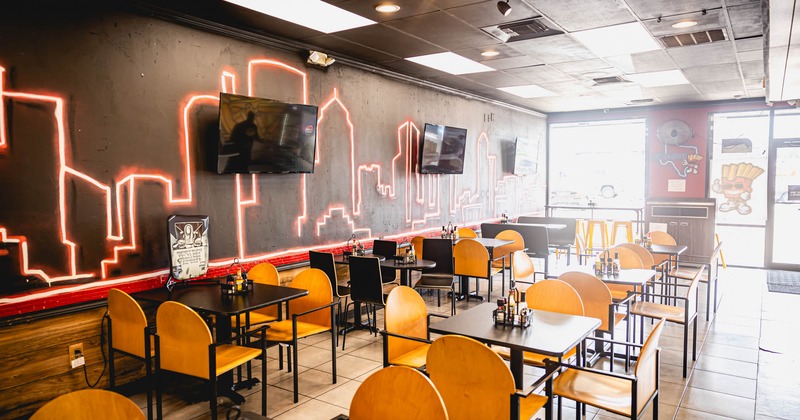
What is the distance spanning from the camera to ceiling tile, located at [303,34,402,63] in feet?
17.0

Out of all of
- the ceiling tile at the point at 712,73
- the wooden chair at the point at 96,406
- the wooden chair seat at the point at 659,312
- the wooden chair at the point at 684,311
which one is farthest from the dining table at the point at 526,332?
the ceiling tile at the point at 712,73

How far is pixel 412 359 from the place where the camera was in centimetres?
314

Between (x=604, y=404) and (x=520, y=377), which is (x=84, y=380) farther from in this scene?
(x=604, y=404)

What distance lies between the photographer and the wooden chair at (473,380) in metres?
2.16

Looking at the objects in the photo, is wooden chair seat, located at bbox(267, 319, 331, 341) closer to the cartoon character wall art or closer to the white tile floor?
the white tile floor

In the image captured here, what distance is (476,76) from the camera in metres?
7.05

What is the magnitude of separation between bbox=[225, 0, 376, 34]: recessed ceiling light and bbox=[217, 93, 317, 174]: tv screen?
75 centimetres

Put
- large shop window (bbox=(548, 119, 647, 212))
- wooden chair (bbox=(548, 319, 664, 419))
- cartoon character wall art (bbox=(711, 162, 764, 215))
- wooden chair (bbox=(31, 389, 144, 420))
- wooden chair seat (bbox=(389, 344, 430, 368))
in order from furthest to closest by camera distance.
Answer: large shop window (bbox=(548, 119, 647, 212))
cartoon character wall art (bbox=(711, 162, 764, 215))
wooden chair seat (bbox=(389, 344, 430, 368))
wooden chair (bbox=(548, 319, 664, 419))
wooden chair (bbox=(31, 389, 144, 420))

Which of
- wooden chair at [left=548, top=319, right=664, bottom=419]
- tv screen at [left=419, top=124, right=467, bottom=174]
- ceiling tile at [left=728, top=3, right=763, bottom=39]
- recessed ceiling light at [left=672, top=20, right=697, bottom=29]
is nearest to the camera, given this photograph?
wooden chair at [left=548, top=319, right=664, bottom=419]

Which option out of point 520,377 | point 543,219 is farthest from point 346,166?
point 543,219

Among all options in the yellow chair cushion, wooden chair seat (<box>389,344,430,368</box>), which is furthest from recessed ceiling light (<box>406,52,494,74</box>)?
the yellow chair cushion

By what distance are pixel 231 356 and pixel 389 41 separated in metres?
3.49

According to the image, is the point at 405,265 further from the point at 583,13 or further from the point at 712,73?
the point at 712,73

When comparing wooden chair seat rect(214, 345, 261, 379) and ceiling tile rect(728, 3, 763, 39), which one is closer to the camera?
wooden chair seat rect(214, 345, 261, 379)
